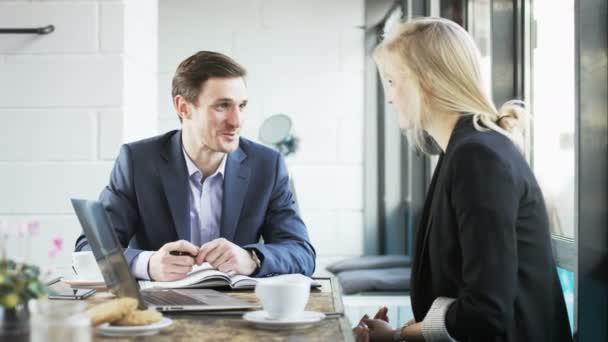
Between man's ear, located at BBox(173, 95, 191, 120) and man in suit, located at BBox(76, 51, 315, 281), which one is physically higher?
man's ear, located at BBox(173, 95, 191, 120)

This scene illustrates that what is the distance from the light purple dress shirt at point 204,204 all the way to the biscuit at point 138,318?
1.11 metres

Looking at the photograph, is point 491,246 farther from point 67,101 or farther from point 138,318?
point 67,101

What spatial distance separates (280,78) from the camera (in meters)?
4.84

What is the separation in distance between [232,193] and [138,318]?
1.12 metres

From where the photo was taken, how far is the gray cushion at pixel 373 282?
3.77m

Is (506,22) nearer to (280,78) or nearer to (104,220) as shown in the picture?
(104,220)

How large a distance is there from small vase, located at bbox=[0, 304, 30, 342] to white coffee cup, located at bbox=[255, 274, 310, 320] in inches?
16.7

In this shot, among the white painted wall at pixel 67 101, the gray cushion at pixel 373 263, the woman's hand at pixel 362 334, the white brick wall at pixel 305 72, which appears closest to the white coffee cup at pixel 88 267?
the woman's hand at pixel 362 334

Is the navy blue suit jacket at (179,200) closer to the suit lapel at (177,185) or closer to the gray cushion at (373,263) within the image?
the suit lapel at (177,185)

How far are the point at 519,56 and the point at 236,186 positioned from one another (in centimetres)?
107

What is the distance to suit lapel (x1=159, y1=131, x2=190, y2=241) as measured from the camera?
235 cm

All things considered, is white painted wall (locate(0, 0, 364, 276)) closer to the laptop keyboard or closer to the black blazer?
the laptop keyboard

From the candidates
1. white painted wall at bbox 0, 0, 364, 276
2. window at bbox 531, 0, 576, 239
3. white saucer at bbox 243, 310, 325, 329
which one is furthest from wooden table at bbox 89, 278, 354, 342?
white painted wall at bbox 0, 0, 364, 276

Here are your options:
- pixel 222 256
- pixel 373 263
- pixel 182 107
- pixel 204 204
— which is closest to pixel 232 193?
pixel 204 204
